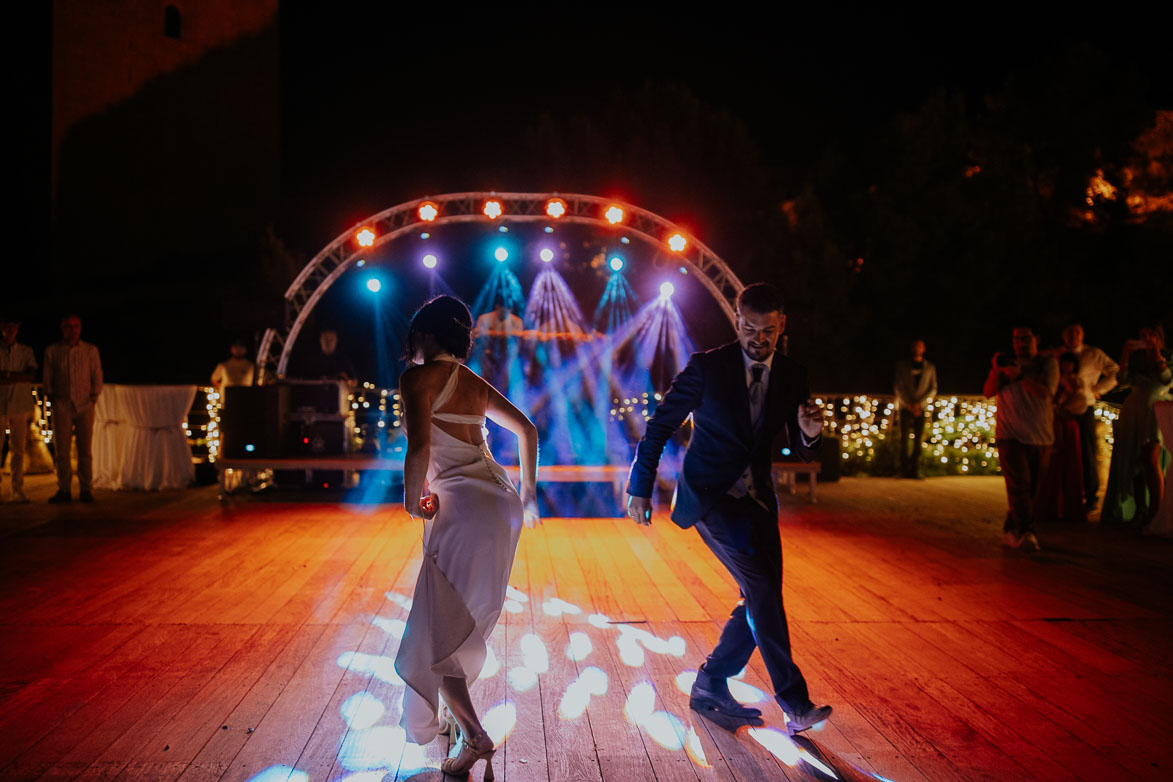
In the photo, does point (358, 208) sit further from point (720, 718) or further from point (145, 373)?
point (720, 718)

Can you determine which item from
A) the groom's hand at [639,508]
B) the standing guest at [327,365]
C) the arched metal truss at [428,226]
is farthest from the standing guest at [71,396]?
the groom's hand at [639,508]

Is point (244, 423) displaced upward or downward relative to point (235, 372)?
downward

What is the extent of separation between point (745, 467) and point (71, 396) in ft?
23.6

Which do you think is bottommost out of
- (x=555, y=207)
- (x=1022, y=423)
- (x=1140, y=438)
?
(x=1140, y=438)

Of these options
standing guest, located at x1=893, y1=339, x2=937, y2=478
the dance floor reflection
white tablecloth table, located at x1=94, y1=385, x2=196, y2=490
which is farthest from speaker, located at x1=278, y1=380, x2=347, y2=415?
standing guest, located at x1=893, y1=339, x2=937, y2=478

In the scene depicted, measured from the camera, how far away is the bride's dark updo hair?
2.80 m

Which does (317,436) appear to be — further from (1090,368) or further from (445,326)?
(1090,368)

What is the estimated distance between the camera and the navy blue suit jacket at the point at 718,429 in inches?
120

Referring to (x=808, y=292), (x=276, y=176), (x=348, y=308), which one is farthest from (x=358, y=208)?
(x=808, y=292)

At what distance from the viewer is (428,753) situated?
288cm

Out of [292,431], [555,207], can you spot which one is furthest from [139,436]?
[555,207]

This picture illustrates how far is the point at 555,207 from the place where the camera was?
9.84 meters

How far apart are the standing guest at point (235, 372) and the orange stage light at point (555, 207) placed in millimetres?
3666

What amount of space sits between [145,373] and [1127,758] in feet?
60.5
